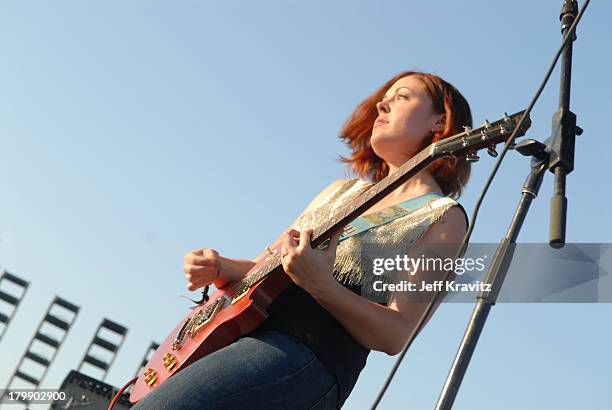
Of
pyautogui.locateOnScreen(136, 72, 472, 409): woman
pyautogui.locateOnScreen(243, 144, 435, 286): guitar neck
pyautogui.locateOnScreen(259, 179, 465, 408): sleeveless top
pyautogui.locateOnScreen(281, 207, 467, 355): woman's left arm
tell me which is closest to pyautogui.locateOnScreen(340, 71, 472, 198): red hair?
pyautogui.locateOnScreen(136, 72, 472, 409): woman

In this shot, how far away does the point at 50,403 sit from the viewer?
34.2 ft

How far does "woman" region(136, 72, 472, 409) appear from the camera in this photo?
2.24 meters

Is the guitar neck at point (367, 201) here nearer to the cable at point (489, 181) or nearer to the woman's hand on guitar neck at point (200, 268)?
the woman's hand on guitar neck at point (200, 268)

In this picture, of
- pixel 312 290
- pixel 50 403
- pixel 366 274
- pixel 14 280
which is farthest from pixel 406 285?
pixel 14 280

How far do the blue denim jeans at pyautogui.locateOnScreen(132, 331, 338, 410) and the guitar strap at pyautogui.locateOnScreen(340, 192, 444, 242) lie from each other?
0.50m

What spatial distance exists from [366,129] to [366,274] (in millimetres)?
979

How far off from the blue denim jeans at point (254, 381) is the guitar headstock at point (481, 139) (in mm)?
778

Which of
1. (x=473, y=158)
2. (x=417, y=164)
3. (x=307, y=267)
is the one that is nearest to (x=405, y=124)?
(x=417, y=164)

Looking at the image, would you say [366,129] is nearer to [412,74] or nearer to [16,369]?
[412,74]

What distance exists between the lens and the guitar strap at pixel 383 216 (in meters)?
2.72

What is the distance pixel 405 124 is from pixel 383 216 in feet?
1.40

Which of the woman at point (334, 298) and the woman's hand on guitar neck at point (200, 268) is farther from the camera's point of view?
the woman's hand on guitar neck at point (200, 268)

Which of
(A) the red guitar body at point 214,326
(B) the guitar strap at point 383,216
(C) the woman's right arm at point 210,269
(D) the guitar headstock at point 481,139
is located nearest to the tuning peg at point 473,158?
(D) the guitar headstock at point 481,139

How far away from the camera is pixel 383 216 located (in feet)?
9.00
